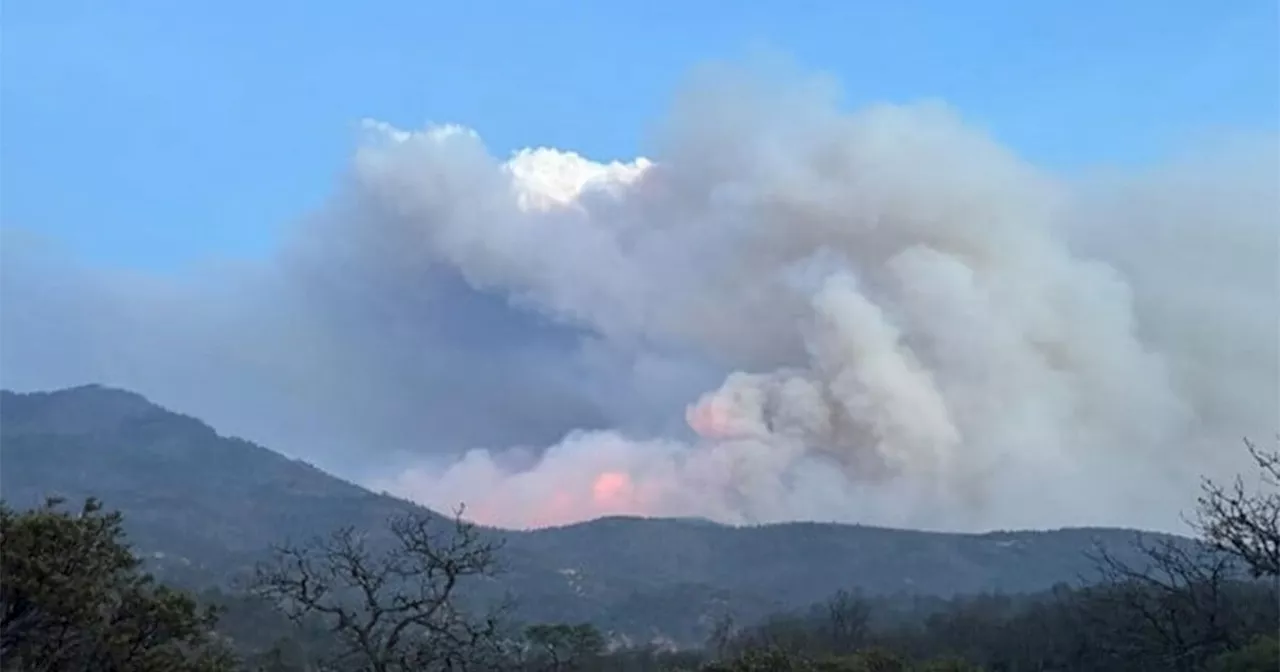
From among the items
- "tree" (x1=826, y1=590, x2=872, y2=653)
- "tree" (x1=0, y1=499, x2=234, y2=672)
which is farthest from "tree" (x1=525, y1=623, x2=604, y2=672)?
"tree" (x1=0, y1=499, x2=234, y2=672)

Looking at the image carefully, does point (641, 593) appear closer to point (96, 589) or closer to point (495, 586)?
point (495, 586)

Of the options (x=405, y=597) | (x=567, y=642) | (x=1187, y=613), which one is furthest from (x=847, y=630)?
(x=405, y=597)

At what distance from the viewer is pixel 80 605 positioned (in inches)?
719

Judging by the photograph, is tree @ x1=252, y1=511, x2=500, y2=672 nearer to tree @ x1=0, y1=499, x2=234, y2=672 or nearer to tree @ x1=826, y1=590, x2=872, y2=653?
tree @ x1=0, y1=499, x2=234, y2=672

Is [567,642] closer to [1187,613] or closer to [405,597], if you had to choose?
[1187,613]

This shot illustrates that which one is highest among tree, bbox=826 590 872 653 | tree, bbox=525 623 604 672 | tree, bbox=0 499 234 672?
tree, bbox=826 590 872 653

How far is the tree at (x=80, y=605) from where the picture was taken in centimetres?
1802

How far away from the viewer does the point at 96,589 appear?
18.6 metres

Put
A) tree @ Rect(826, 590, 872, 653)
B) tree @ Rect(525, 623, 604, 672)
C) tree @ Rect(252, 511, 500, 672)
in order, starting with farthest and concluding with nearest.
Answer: tree @ Rect(525, 623, 604, 672) < tree @ Rect(826, 590, 872, 653) < tree @ Rect(252, 511, 500, 672)

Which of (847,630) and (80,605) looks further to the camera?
(847,630)

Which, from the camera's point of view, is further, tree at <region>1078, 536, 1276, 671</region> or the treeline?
tree at <region>1078, 536, 1276, 671</region>

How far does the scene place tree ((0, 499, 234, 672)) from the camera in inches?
709

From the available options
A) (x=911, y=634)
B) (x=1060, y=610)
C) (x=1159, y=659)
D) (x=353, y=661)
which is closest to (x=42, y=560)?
(x=353, y=661)

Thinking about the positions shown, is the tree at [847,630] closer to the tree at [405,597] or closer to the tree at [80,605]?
the tree at [405,597]
